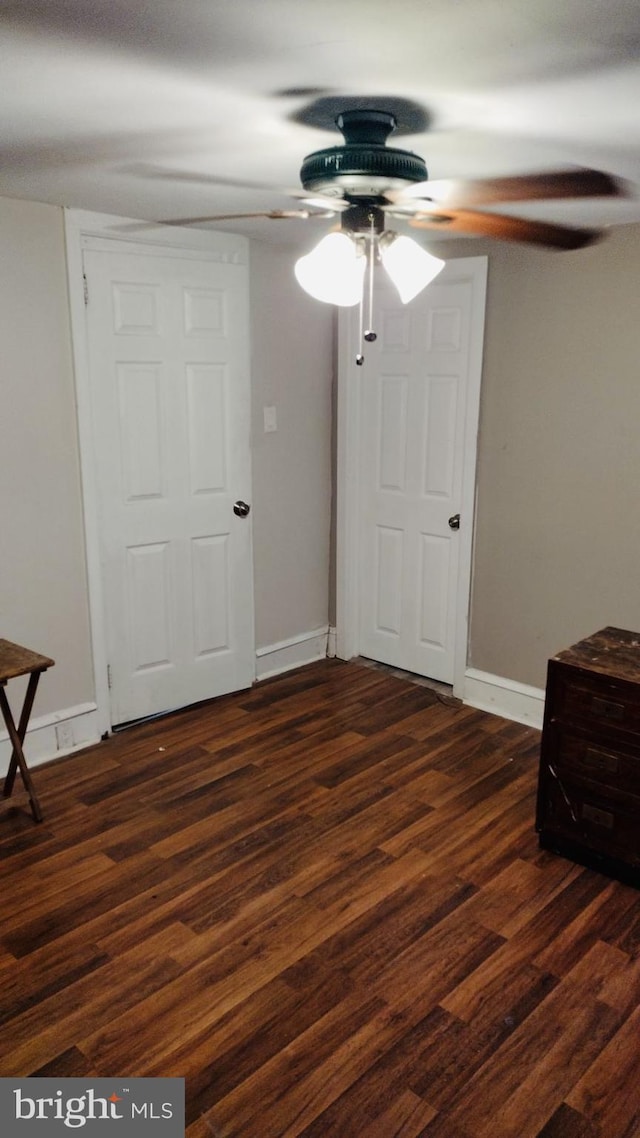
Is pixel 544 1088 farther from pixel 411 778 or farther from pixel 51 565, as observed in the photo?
pixel 51 565

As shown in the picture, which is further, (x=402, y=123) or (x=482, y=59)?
(x=402, y=123)

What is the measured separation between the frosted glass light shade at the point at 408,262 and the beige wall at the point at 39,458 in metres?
1.64

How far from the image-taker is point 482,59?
1.45 m

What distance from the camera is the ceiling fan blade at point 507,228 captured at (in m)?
2.14

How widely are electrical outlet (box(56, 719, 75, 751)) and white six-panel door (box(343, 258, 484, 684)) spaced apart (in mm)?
1695

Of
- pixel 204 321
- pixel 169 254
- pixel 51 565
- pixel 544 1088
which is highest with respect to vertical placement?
pixel 169 254

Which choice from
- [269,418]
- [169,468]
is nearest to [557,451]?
[269,418]

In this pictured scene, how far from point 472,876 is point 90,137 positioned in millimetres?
2420

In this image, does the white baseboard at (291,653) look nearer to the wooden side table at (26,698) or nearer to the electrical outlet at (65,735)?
the electrical outlet at (65,735)

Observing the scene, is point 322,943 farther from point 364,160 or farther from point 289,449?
point 289,449

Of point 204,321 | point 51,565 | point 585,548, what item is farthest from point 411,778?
point 204,321

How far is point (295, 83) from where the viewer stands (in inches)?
63.1

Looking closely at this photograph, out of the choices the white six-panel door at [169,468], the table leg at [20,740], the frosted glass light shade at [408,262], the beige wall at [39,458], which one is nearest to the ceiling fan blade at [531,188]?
the frosted glass light shade at [408,262]

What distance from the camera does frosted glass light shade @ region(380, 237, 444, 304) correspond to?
1.90m
